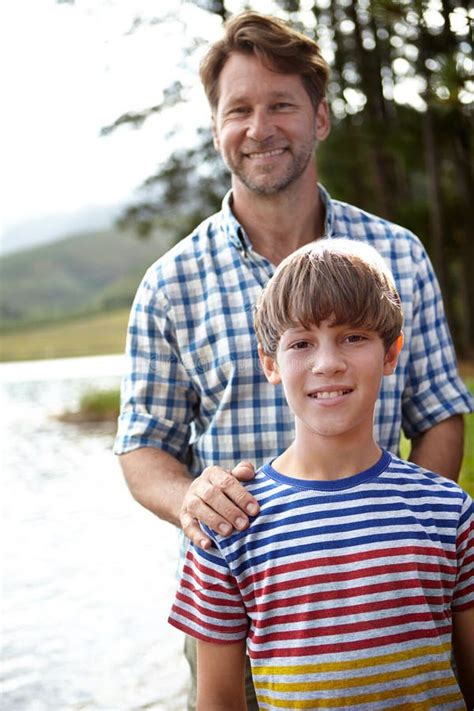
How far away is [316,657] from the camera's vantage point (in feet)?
5.02

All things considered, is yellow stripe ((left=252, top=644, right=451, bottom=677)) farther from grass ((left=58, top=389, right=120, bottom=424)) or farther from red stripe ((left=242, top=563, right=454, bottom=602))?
grass ((left=58, top=389, right=120, bottom=424))

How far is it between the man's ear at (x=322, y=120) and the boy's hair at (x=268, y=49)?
4 cm

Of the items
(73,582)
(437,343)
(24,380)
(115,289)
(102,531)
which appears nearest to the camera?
(437,343)

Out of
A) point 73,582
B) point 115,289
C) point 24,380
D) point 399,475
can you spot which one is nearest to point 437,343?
point 399,475

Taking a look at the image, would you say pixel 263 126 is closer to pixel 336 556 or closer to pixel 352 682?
pixel 336 556

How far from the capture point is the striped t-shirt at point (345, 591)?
1532mm

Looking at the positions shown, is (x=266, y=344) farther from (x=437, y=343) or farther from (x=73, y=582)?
(x=73, y=582)

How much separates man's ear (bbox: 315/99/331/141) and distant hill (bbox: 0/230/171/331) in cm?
7261

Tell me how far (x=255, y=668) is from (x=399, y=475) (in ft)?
1.43

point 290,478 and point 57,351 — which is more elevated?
point 290,478

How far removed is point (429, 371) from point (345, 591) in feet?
3.16

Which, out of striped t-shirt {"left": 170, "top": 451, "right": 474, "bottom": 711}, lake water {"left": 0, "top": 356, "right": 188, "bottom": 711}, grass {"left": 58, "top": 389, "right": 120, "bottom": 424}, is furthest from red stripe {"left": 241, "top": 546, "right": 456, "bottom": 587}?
grass {"left": 58, "top": 389, "right": 120, "bottom": 424}

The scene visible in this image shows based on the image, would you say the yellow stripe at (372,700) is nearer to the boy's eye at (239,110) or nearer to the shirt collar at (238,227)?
the shirt collar at (238,227)

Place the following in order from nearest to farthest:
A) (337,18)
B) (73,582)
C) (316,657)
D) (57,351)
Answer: (316,657) < (73,582) < (337,18) < (57,351)
